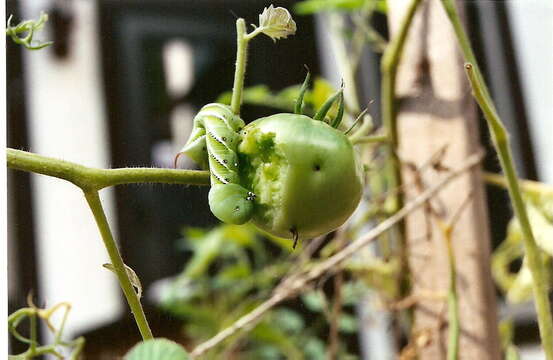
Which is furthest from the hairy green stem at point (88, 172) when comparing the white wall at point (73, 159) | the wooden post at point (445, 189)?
the white wall at point (73, 159)

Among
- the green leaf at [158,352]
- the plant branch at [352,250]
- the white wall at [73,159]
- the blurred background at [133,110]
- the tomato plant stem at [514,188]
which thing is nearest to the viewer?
the green leaf at [158,352]

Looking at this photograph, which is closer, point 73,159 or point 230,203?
point 230,203

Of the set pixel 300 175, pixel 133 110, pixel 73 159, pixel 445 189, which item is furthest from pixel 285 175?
pixel 133 110

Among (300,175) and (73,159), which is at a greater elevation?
(300,175)

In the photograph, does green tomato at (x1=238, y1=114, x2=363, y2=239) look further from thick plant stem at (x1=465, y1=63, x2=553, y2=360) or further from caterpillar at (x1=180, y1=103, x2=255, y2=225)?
thick plant stem at (x1=465, y1=63, x2=553, y2=360)

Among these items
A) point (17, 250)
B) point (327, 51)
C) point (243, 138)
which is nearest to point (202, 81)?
point (327, 51)

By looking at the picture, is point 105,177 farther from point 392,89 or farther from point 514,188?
point 392,89

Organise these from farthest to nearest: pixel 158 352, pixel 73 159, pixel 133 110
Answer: pixel 133 110 → pixel 73 159 → pixel 158 352

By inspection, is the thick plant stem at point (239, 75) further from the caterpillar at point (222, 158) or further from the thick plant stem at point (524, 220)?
the thick plant stem at point (524, 220)
